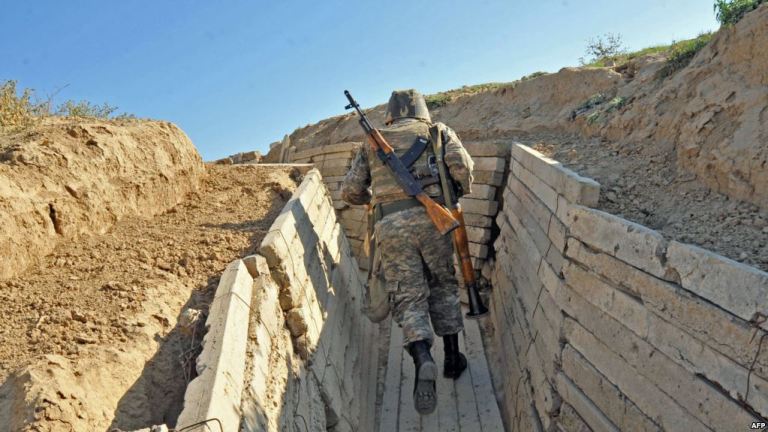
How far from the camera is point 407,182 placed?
5672mm

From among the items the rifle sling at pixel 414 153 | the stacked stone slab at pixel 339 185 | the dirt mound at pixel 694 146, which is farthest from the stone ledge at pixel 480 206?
the rifle sling at pixel 414 153

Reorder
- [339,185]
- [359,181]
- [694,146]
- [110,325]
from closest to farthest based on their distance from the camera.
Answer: [110,325], [694,146], [359,181], [339,185]

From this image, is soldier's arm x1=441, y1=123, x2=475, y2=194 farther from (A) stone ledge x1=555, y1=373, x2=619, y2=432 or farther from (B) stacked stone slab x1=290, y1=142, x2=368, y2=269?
(B) stacked stone slab x1=290, y1=142, x2=368, y2=269

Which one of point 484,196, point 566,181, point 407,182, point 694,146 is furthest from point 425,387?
point 484,196

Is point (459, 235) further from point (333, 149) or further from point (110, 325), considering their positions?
point (333, 149)

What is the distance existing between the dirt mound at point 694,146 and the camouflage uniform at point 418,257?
4.46 feet

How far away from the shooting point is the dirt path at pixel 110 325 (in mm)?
2789

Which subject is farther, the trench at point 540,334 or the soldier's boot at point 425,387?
the soldier's boot at point 425,387

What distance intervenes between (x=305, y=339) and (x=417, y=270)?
4.99 ft

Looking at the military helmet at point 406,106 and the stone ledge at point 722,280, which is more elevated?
the military helmet at point 406,106

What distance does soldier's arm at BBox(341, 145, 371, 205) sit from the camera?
245 inches

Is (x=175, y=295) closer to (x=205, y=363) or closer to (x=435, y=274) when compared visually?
(x=205, y=363)

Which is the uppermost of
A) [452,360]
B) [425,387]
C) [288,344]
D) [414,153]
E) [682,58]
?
[682,58]

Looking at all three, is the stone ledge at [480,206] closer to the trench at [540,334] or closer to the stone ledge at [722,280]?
the trench at [540,334]
